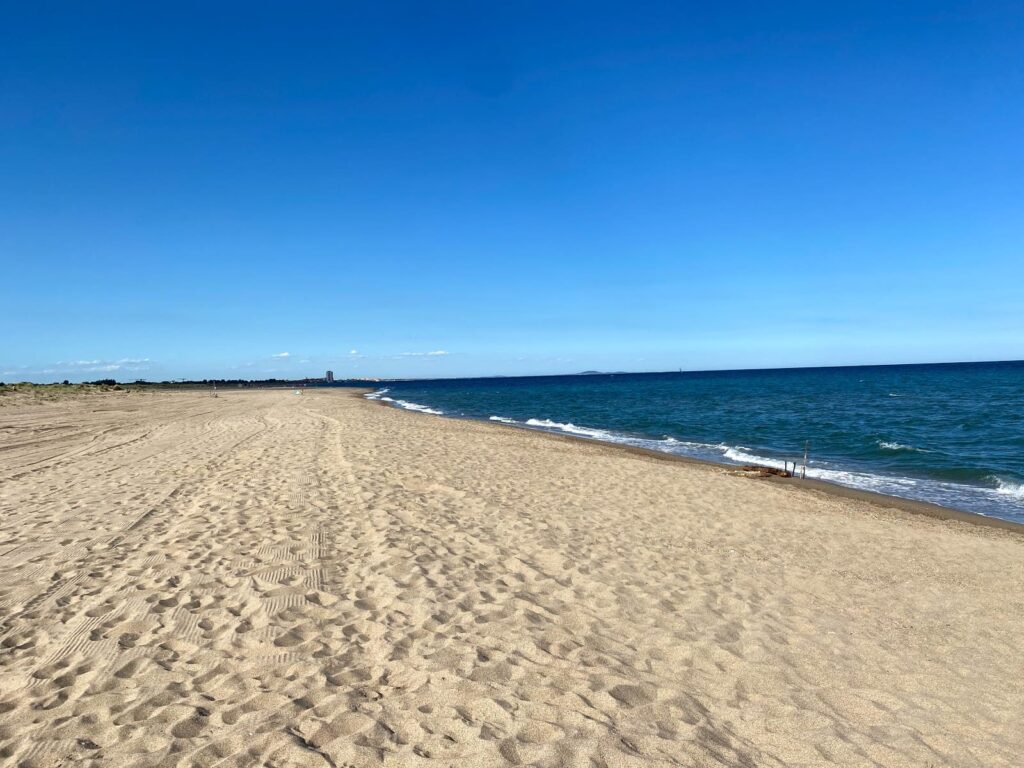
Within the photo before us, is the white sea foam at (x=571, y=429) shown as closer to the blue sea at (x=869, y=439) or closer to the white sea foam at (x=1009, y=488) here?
the blue sea at (x=869, y=439)

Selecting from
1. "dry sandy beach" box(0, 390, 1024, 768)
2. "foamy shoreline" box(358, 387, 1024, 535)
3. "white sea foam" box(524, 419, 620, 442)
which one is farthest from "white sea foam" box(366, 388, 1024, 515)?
"dry sandy beach" box(0, 390, 1024, 768)

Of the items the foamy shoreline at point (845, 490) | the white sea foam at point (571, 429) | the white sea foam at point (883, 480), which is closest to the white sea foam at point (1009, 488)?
the white sea foam at point (883, 480)

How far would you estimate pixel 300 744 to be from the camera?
11.6 ft

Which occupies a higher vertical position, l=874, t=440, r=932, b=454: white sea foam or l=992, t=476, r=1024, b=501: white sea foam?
l=874, t=440, r=932, b=454: white sea foam

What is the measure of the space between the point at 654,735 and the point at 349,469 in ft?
33.9

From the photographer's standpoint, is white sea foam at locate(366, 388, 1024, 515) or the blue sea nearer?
white sea foam at locate(366, 388, 1024, 515)

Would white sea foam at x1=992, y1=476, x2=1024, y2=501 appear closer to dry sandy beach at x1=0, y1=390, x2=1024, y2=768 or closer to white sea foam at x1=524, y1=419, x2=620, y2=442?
dry sandy beach at x1=0, y1=390, x2=1024, y2=768

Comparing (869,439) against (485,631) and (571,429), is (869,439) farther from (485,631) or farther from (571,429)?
(485,631)

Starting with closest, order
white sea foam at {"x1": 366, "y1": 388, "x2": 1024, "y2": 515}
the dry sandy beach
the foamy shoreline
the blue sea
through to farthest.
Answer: the dry sandy beach < the foamy shoreline < white sea foam at {"x1": 366, "y1": 388, "x2": 1024, "y2": 515} < the blue sea

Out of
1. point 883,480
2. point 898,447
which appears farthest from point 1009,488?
point 898,447

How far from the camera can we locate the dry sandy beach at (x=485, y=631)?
3.76 m

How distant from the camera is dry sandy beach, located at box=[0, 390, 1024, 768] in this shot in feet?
12.3

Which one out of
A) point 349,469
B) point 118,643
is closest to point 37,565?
point 118,643

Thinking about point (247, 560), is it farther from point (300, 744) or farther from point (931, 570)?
point (931, 570)
